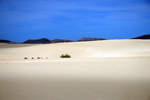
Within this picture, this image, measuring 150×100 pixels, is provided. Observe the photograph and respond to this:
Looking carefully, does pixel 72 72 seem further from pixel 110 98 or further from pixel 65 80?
pixel 110 98

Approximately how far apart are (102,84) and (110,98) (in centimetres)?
44

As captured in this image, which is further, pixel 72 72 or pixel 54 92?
pixel 72 72

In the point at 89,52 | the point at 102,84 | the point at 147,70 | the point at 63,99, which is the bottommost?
the point at 63,99

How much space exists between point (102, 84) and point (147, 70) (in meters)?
1.35

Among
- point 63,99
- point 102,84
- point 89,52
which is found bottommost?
point 63,99

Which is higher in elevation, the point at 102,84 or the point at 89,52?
the point at 89,52

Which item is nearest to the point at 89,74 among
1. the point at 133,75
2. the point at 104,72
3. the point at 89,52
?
the point at 104,72

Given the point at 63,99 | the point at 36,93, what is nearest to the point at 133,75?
the point at 63,99

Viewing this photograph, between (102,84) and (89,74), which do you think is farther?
(89,74)

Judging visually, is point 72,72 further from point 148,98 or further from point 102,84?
point 148,98

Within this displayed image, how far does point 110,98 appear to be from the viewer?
2824 millimetres

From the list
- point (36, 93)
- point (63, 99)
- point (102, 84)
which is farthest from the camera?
point (102, 84)

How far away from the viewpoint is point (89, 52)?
45.3 feet

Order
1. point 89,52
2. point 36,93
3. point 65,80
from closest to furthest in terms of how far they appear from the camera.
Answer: point 36,93
point 65,80
point 89,52
